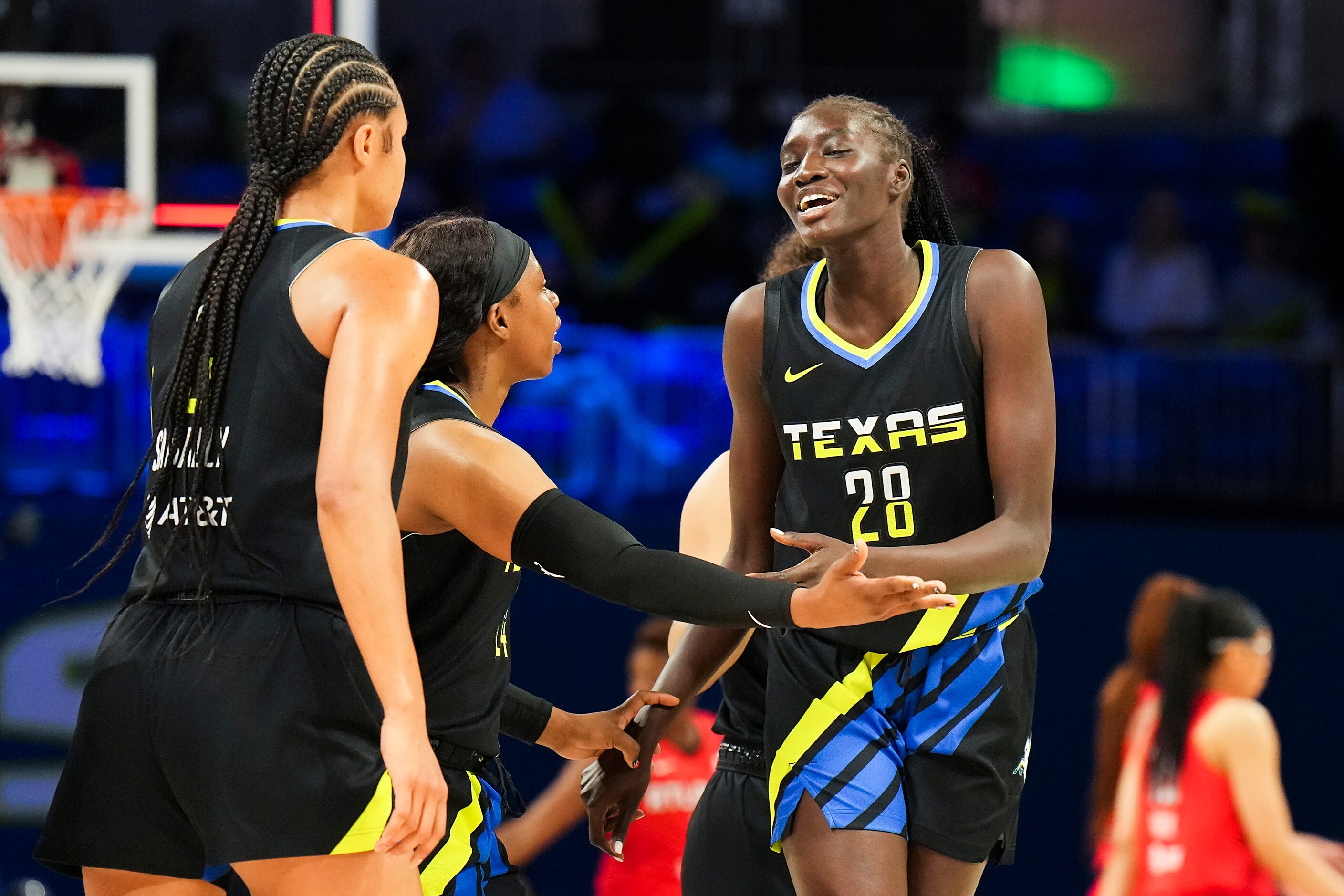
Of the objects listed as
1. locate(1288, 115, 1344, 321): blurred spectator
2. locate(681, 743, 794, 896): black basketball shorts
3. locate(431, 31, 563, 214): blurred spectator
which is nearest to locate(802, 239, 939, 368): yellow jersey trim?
locate(681, 743, 794, 896): black basketball shorts

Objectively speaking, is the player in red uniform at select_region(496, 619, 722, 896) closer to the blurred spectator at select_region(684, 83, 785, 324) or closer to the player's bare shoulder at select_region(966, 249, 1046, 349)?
the player's bare shoulder at select_region(966, 249, 1046, 349)

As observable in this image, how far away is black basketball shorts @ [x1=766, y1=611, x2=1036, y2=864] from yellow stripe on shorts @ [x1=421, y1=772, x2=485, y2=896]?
604mm

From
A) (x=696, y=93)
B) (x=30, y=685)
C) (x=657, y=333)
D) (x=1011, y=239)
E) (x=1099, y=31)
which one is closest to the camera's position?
(x=30, y=685)

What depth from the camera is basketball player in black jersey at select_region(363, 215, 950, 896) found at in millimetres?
2693

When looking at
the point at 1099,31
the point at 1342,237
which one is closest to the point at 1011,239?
the point at 1342,237

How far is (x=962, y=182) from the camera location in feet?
33.2

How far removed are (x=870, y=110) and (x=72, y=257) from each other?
171 inches

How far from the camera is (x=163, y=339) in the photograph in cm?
259

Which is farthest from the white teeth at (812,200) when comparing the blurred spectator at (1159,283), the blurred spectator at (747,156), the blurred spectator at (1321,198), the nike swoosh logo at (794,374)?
the blurred spectator at (1321,198)

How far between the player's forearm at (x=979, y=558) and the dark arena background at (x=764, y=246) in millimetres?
2105

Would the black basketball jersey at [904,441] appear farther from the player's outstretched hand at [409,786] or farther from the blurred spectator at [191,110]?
the blurred spectator at [191,110]

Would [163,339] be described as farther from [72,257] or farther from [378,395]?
[72,257]

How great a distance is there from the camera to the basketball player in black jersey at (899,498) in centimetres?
297

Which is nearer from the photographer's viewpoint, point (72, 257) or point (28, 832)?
point (72, 257)
